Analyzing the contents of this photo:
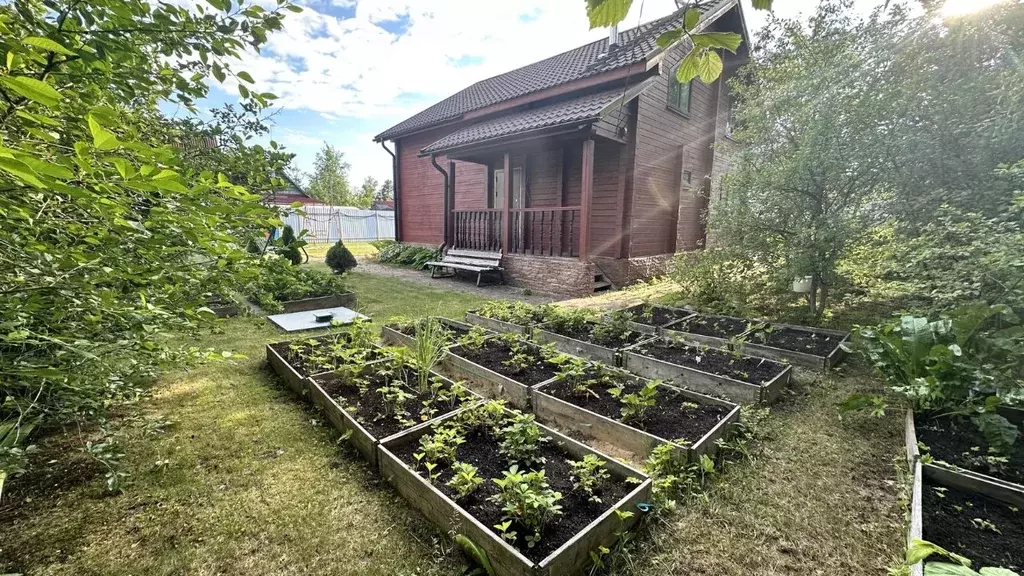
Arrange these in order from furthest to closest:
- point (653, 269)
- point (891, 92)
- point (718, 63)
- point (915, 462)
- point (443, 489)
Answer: point (653, 269)
point (891, 92)
point (915, 462)
point (443, 489)
point (718, 63)

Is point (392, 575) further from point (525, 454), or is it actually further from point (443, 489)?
point (525, 454)

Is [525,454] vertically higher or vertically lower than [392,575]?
higher

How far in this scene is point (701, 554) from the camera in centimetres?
164

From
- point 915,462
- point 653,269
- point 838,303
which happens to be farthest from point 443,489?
point 653,269

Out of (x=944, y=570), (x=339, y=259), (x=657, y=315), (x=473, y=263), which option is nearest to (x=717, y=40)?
(x=944, y=570)

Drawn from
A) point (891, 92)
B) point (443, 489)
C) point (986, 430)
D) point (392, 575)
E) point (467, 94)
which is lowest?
point (392, 575)

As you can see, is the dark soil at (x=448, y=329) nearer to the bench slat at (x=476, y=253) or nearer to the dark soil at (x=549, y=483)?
the dark soil at (x=549, y=483)

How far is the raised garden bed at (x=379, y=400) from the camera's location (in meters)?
2.32

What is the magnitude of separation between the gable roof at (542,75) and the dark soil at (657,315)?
169 inches

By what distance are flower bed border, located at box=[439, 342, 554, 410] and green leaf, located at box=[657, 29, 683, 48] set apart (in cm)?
218

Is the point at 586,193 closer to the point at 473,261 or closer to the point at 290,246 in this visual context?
the point at 473,261

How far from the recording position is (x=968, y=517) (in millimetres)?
1688

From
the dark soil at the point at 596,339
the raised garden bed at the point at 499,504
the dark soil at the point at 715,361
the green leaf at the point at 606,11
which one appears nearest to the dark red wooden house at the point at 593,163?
the dark soil at the point at 596,339

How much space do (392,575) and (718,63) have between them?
203 centimetres
